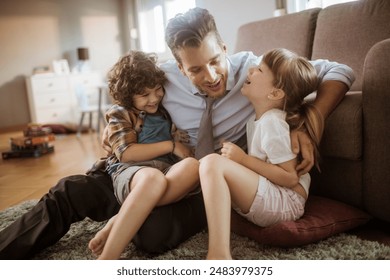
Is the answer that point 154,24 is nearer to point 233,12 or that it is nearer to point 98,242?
point 233,12

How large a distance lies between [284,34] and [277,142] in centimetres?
91

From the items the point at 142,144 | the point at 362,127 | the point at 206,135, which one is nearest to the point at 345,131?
the point at 362,127

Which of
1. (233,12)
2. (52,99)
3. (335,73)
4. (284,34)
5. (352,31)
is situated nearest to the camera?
(335,73)

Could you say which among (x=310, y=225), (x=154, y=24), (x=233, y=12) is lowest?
(x=310, y=225)

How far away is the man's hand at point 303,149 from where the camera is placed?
0.92 metres

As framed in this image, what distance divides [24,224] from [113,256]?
32cm

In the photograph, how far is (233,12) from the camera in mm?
2668

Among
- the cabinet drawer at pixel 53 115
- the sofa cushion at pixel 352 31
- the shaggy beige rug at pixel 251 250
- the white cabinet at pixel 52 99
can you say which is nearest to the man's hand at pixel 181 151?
the shaggy beige rug at pixel 251 250

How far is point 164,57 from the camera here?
4113mm

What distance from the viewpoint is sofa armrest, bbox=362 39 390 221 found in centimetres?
89

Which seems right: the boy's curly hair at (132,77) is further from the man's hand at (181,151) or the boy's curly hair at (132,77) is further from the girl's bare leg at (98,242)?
the girl's bare leg at (98,242)
